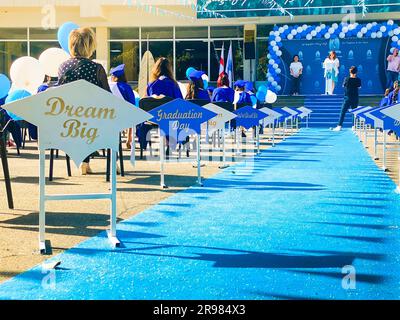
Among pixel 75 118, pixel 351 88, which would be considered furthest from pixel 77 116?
pixel 351 88

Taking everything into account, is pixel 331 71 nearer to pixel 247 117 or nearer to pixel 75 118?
pixel 247 117

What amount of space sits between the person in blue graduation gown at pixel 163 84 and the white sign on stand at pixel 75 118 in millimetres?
4646

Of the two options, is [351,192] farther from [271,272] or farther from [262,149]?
[262,149]

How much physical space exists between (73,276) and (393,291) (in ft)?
5.36

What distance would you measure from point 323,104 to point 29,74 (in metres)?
18.2

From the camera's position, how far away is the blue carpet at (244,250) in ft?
11.0

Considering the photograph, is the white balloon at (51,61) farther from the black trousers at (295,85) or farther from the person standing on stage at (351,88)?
the black trousers at (295,85)

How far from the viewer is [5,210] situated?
5781 millimetres

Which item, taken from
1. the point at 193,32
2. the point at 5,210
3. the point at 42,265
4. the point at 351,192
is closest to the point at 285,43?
the point at 193,32

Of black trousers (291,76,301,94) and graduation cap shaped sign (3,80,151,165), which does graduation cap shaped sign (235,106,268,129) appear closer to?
graduation cap shaped sign (3,80,151,165)

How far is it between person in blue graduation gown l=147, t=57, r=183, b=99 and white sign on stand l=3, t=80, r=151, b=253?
4.65 metres

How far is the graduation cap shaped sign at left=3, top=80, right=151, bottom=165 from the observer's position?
4.19 meters

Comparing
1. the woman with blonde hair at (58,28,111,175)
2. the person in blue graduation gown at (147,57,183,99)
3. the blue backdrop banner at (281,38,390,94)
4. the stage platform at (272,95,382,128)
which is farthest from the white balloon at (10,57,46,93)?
the blue backdrop banner at (281,38,390,94)

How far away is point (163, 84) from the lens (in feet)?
30.1
